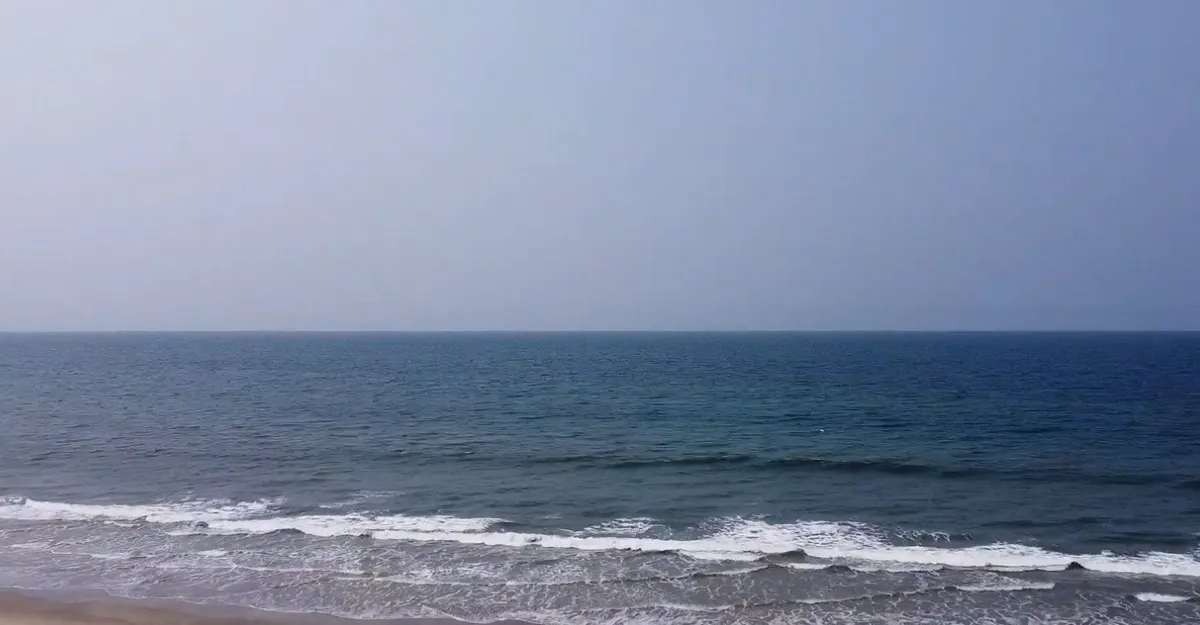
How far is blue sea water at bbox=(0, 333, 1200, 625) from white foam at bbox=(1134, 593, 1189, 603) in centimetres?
6

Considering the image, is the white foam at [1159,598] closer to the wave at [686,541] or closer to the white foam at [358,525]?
the wave at [686,541]

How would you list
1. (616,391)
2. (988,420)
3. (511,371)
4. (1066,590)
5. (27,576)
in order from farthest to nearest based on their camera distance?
1. (511,371)
2. (616,391)
3. (988,420)
4. (27,576)
5. (1066,590)

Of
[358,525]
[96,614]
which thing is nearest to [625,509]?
[358,525]

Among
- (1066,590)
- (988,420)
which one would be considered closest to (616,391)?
(988,420)

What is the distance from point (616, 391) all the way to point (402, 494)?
126 feet

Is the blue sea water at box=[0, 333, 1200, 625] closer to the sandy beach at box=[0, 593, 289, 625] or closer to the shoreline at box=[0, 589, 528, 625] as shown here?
the shoreline at box=[0, 589, 528, 625]

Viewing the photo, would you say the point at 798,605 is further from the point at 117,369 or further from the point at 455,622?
the point at 117,369

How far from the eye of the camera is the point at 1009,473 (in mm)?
29312

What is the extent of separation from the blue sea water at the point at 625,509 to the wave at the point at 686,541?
97mm

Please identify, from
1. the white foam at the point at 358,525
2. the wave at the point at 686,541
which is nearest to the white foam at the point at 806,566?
the wave at the point at 686,541

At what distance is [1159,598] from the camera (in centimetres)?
1634

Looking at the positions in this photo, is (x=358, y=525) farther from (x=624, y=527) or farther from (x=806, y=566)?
(x=806, y=566)

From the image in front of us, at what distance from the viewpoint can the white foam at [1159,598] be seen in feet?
53.2

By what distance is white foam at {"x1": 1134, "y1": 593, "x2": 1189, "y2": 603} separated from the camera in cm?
1620
